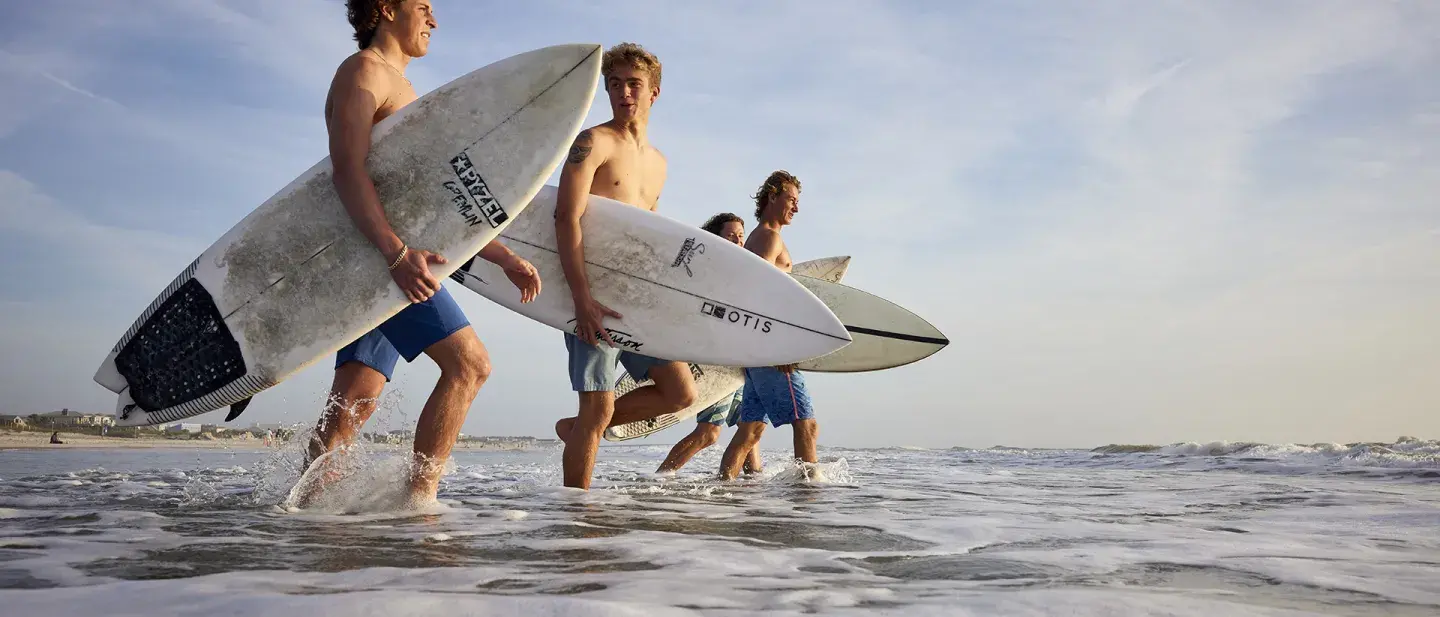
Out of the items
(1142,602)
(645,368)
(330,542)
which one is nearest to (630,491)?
(645,368)

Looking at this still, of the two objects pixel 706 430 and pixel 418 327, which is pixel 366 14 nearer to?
pixel 418 327

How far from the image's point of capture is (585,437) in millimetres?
3986

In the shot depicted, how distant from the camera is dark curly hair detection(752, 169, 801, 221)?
562cm

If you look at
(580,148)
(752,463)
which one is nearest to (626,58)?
(580,148)

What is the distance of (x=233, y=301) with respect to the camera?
3.38 meters

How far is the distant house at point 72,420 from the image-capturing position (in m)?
18.7

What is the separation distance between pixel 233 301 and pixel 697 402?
3.16 meters

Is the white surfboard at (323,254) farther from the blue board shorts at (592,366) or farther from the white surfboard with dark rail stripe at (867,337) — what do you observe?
the white surfboard with dark rail stripe at (867,337)

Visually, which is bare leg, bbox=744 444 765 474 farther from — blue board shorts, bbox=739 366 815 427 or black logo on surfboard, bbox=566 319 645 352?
black logo on surfboard, bbox=566 319 645 352

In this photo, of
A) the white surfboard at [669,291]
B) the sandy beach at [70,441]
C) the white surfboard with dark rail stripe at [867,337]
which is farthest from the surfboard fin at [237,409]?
the sandy beach at [70,441]

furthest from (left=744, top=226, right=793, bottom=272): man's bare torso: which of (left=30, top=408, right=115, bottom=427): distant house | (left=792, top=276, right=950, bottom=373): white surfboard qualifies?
(left=30, top=408, right=115, bottom=427): distant house

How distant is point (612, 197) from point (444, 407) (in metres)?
1.54

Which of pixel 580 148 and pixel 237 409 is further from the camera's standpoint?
pixel 580 148

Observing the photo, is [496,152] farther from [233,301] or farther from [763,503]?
[763,503]
